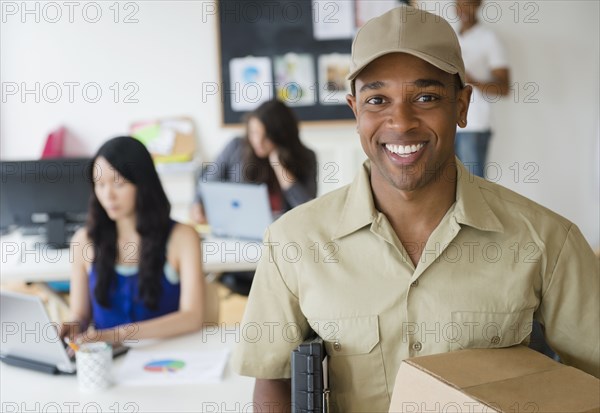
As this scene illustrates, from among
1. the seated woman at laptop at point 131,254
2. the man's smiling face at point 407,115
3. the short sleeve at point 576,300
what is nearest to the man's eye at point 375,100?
the man's smiling face at point 407,115

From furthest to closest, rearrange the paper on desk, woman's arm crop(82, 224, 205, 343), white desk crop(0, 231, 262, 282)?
1. white desk crop(0, 231, 262, 282)
2. woman's arm crop(82, 224, 205, 343)
3. the paper on desk

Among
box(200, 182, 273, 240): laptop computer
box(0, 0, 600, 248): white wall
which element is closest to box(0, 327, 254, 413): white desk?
box(200, 182, 273, 240): laptop computer

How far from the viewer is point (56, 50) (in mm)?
5086

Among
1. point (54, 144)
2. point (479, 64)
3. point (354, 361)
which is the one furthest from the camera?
point (54, 144)

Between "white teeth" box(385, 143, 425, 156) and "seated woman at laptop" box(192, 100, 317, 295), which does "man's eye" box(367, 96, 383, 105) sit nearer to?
"white teeth" box(385, 143, 425, 156)

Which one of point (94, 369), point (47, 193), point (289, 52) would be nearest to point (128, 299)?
point (94, 369)

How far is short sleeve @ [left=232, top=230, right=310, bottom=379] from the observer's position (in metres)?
1.46

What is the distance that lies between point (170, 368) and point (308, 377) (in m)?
0.67

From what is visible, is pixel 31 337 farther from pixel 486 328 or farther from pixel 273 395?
pixel 486 328

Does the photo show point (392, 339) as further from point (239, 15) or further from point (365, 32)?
point (239, 15)

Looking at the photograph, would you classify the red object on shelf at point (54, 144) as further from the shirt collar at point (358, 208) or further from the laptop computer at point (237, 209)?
the shirt collar at point (358, 208)

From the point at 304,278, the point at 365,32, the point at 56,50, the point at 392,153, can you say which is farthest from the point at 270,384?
the point at 56,50

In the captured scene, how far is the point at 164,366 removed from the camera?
6.34 ft

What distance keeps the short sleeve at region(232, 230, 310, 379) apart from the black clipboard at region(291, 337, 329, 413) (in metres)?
0.09
